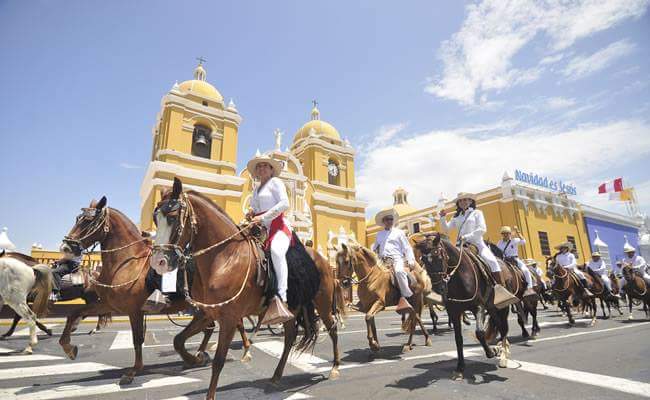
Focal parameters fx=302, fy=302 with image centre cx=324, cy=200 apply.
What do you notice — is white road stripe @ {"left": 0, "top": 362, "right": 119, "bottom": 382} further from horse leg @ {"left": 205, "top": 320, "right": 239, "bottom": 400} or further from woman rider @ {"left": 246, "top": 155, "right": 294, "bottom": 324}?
woman rider @ {"left": 246, "top": 155, "right": 294, "bottom": 324}

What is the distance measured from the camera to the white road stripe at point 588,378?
131 inches

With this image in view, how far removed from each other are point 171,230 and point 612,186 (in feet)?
164

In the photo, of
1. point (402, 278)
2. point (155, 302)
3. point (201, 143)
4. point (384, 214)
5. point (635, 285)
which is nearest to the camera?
point (155, 302)

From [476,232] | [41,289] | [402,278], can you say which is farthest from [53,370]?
[476,232]

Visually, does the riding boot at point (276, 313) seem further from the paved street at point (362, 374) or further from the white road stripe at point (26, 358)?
the white road stripe at point (26, 358)

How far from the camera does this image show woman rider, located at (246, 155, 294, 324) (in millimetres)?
3264

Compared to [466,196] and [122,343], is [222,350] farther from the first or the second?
[122,343]

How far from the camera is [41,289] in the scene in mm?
6594

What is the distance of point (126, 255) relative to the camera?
4.63m

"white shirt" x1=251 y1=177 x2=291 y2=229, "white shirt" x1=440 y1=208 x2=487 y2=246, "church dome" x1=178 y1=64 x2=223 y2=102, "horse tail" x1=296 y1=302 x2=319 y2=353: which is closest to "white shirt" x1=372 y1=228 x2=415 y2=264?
"white shirt" x1=440 y1=208 x2=487 y2=246

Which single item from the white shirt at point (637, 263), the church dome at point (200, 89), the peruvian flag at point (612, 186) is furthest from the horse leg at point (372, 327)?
the peruvian flag at point (612, 186)

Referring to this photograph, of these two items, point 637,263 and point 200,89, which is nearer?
point 637,263

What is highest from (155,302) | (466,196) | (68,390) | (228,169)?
(228,169)

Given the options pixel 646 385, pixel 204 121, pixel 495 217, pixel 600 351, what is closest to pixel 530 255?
pixel 495 217
